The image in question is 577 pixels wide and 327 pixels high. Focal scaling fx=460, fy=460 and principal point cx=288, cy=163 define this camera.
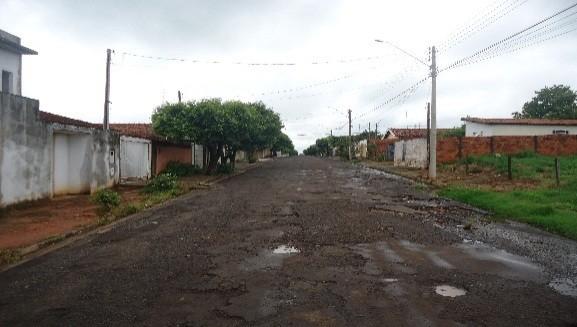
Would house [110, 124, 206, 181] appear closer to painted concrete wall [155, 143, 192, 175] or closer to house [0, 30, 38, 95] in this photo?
painted concrete wall [155, 143, 192, 175]

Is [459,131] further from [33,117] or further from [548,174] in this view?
[33,117]

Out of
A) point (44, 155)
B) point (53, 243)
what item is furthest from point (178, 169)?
point (53, 243)

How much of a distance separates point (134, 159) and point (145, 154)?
5.32 feet

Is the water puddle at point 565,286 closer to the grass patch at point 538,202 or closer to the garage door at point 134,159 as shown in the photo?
the grass patch at point 538,202

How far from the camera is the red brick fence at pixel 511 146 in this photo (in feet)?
112

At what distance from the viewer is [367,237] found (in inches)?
362

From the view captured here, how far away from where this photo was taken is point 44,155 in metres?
14.9

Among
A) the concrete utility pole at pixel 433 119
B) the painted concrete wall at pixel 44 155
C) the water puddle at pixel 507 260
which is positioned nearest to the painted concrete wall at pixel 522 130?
the concrete utility pole at pixel 433 119

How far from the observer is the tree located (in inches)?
2399

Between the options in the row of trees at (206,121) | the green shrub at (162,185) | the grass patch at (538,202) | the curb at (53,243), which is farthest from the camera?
the row of trees at (206,121)

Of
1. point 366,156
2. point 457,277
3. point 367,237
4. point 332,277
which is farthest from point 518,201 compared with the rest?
point 366,156

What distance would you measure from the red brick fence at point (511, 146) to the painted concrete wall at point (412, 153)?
3.94ft

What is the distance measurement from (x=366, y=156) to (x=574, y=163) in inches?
1612

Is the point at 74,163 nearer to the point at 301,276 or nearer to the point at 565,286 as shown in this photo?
the point at 301,276
